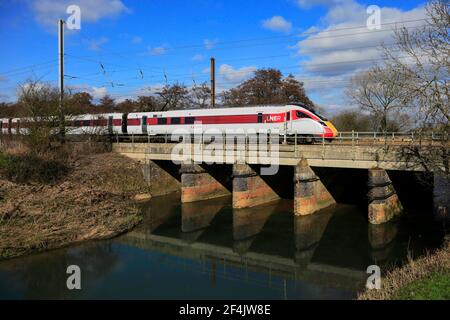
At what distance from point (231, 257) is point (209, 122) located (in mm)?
14857

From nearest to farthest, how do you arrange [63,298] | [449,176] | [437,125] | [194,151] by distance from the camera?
[63,298]
[437,125]
[449,176]
[194,151]

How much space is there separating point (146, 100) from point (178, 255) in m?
49.8

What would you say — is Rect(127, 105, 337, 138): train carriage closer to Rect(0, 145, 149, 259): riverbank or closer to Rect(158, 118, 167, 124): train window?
Rect(158, 118, 167, 124): train window

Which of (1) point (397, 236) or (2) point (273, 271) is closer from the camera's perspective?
(2) point (273, 271)

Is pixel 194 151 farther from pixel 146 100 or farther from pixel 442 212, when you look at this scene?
pixel 146 100

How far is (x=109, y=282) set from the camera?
508 inches

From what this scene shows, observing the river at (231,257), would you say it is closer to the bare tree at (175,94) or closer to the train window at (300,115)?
the train window at (300,115)

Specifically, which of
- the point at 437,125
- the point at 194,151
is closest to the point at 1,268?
the point at 194,151

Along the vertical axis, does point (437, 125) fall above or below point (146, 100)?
below

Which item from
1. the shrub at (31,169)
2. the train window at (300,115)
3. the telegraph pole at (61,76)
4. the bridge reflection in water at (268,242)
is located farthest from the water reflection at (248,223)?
the telegraph pole at (61,76)

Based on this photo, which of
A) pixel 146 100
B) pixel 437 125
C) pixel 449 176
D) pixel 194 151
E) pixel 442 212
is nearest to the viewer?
pixel 437 125

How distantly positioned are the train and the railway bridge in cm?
143

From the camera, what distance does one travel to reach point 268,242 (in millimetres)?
18312

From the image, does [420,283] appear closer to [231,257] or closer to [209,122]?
[231,257]
